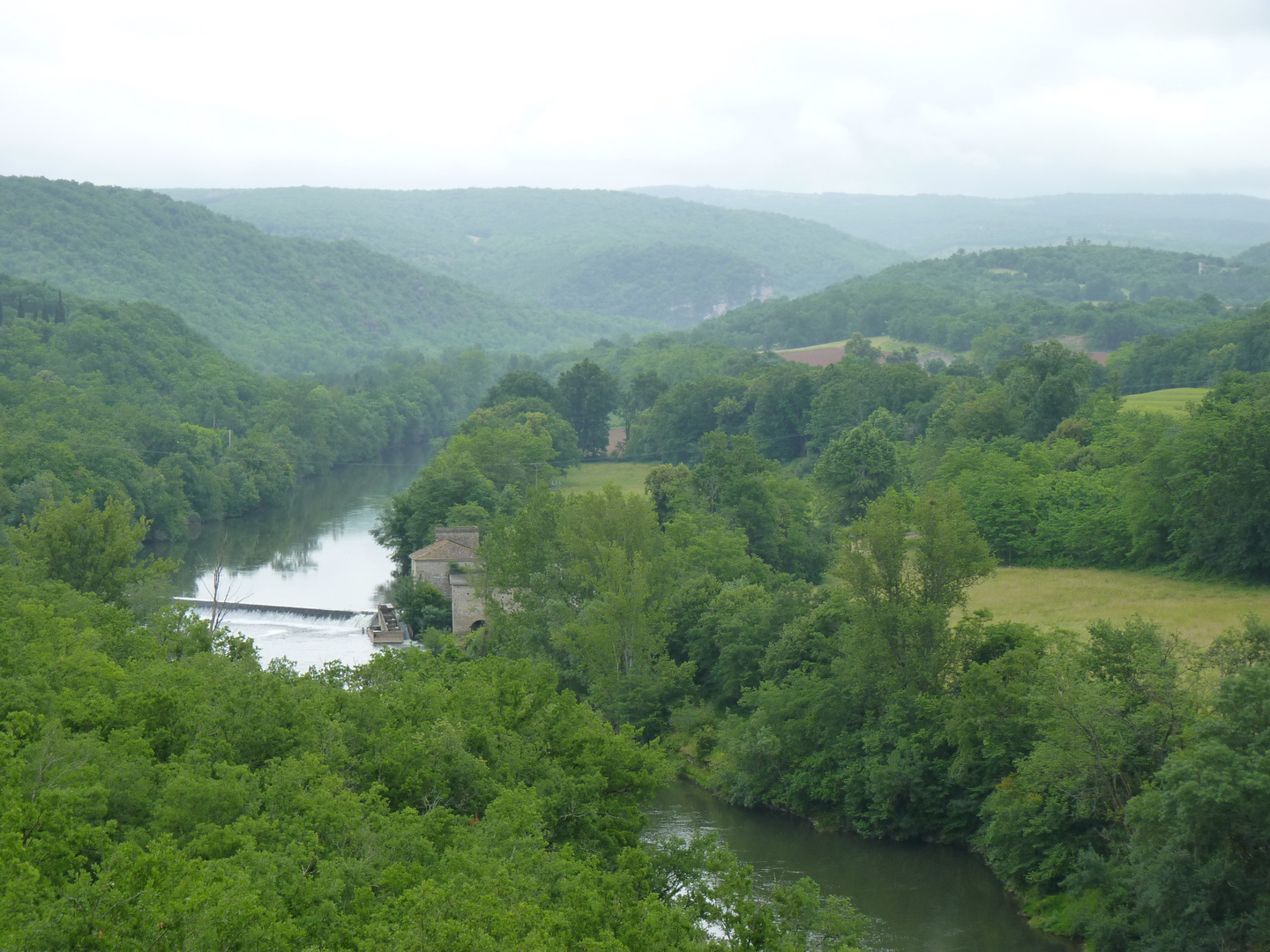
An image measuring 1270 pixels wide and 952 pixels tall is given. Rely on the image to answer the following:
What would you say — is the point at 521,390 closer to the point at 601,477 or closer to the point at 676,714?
the point at 601,477

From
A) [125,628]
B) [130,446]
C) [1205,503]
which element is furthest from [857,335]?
[125,628]

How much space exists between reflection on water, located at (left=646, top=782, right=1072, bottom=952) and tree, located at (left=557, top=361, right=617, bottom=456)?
2773 inches

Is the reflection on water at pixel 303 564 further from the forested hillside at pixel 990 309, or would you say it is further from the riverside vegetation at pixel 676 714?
the forested hillside at pixel 990 309

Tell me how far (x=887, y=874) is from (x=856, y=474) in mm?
37271

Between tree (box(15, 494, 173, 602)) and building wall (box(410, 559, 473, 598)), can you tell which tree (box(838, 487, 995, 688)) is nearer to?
building wall (box(410, 559, 473, 598))

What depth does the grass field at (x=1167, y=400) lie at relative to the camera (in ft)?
267

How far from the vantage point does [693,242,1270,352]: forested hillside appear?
14162 cm

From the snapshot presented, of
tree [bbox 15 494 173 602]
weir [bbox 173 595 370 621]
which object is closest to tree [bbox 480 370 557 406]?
weir [bbox 173 595 370 621]

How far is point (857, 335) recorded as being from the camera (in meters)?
136

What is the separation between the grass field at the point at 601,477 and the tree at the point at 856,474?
1786 centimetres

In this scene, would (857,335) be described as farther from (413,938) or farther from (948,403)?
(413,938)

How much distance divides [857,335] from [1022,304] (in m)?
26.9

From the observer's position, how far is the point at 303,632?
56688 mm

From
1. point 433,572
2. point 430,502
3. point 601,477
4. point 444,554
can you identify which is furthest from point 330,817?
point 601,477
